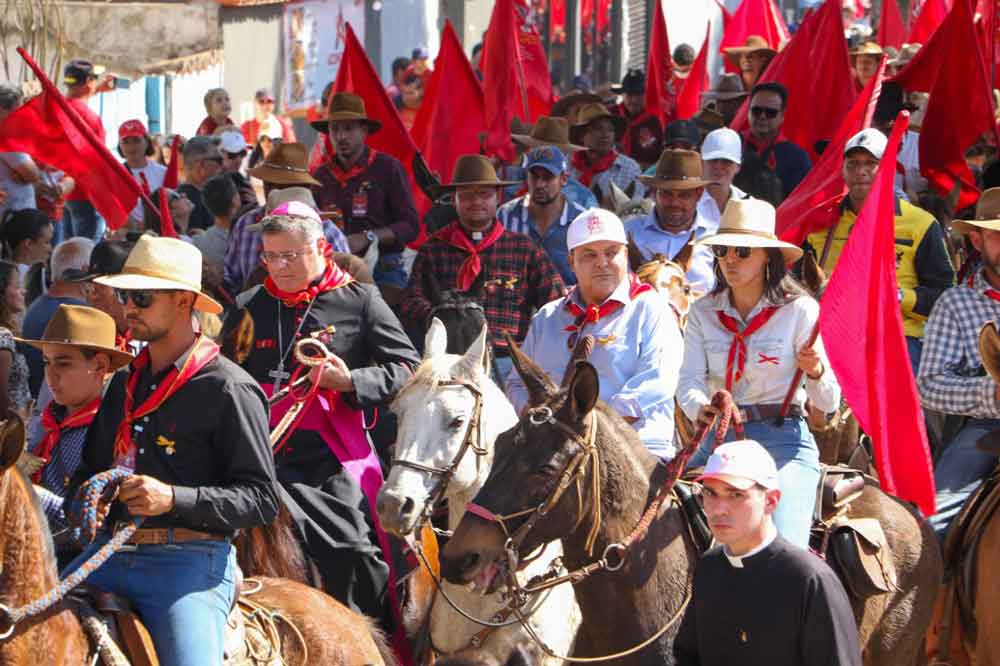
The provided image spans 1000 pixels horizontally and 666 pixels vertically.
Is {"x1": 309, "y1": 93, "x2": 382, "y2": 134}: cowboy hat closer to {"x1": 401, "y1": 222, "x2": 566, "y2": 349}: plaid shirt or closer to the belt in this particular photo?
{"x1": 401, "y1": 222, "x2": 566, "y2": 349}: plaid shirt

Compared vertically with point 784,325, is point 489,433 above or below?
below

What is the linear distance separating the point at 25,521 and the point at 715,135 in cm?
829

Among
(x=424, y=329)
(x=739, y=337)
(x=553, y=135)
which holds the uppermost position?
(x=553, y=135)

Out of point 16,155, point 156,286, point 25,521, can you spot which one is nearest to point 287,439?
point 156,286

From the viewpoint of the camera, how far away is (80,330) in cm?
747

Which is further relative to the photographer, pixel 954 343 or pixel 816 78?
pixel 816 78

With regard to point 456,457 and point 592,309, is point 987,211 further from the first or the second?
point 456,457

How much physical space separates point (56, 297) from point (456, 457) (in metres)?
4.21

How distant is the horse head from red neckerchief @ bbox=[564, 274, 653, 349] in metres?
0.63

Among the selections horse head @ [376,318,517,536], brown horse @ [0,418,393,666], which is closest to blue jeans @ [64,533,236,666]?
brown horse @ [0,418,393,666]

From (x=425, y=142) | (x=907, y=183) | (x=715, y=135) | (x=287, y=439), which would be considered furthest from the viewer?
(x=425, y=142)

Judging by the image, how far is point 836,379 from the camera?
24.7ft

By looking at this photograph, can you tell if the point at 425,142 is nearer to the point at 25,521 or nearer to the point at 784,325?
the point at 784,325

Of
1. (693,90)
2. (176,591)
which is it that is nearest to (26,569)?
(176,591)
